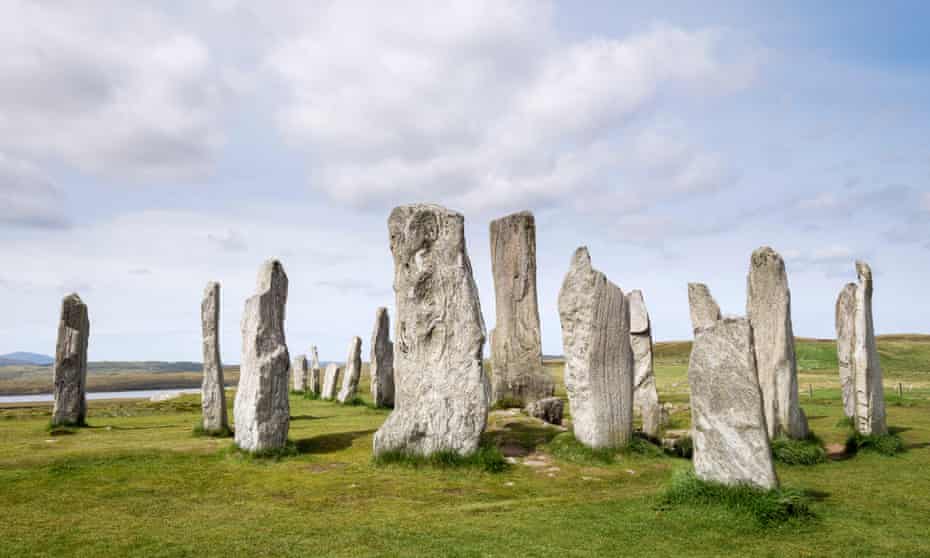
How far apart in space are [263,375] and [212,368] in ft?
13.0

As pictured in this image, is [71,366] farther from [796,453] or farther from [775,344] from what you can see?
[796,453]

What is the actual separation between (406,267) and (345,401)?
15378 mm

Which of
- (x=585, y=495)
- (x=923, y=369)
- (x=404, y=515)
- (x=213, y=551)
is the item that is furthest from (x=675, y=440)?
(x=923, y=369)

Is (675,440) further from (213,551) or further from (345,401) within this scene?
(345,401)

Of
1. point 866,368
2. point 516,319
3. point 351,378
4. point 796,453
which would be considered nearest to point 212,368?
point 516,319

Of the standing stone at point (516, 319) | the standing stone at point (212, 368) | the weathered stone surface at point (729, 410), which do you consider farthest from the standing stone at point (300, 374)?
the weathered stone surface at point (729, 410)

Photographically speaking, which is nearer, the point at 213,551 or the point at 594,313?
the point at 213,551

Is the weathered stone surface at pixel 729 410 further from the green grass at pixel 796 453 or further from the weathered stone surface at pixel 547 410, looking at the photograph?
→ the weathered stone surface at pixel 547 410

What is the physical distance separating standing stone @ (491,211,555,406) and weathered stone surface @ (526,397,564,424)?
6.06 feet

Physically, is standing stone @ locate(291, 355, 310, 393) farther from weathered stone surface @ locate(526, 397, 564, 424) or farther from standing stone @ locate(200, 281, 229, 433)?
weathered stone surface @ locate(526, 397, 564, 424)

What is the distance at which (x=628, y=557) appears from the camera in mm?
7215

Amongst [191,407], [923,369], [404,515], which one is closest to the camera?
[404,515]

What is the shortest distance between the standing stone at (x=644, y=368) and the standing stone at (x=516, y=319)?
3.14 meters

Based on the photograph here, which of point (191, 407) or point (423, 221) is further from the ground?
point (423, 221)
